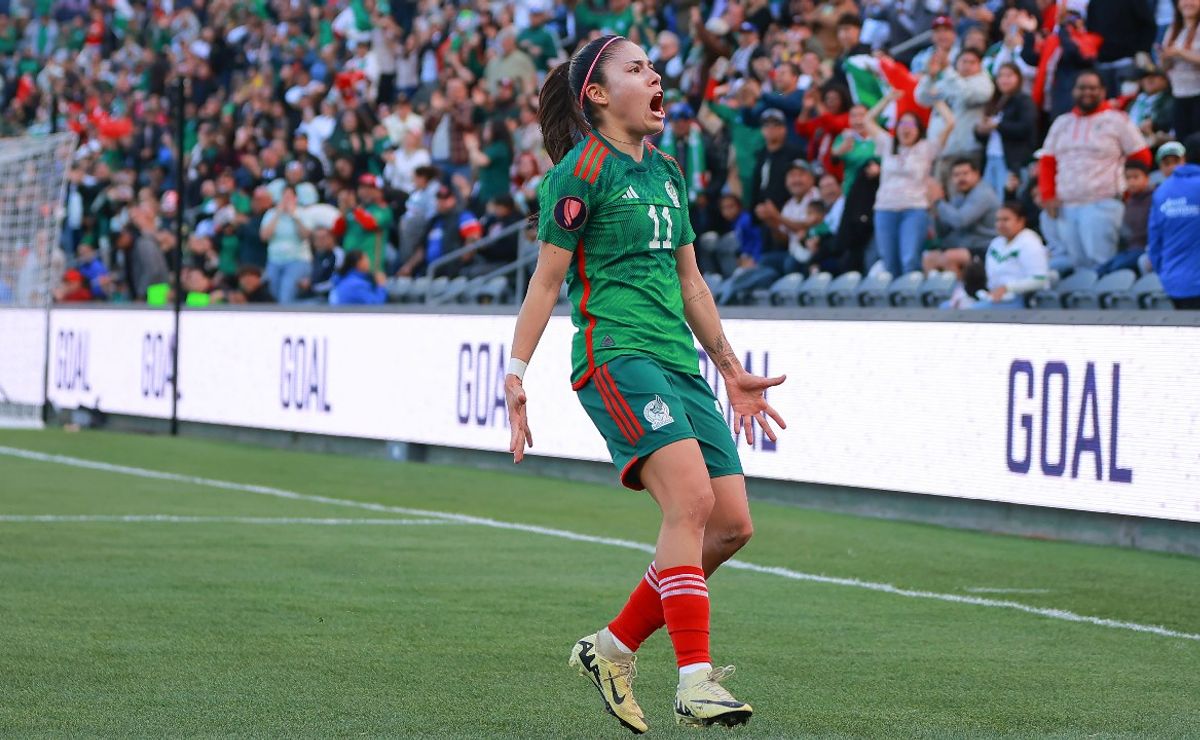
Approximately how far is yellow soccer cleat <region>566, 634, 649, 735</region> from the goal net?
17.7 meters

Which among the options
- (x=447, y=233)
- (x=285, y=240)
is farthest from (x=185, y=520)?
(x=285, y=240)

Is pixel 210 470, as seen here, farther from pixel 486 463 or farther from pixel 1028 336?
pixel 1028 336

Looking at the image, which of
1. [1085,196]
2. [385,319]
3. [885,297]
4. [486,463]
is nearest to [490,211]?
[385,319]

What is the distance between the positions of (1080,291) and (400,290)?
9.00 m

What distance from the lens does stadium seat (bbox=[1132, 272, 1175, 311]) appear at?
1248 centimetres

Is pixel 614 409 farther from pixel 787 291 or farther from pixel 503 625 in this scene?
pixel 787 291

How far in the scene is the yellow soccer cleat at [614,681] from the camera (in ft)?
17.6

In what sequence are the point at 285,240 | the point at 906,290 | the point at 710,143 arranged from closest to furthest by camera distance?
the point at 906,290, the point at 710,143, the point at 285,240

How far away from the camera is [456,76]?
73.8 ft

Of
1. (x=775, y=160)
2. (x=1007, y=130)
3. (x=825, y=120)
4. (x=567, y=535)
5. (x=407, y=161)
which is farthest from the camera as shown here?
(x=407, y=161)

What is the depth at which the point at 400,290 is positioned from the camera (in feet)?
66.4

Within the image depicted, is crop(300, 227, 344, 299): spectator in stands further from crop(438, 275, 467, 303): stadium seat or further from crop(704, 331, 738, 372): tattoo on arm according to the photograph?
crop(704, 331, 738, 372): tattoo on arm

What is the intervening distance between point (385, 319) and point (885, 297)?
5342mm

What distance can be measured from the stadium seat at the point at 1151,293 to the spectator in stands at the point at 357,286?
9.22m
